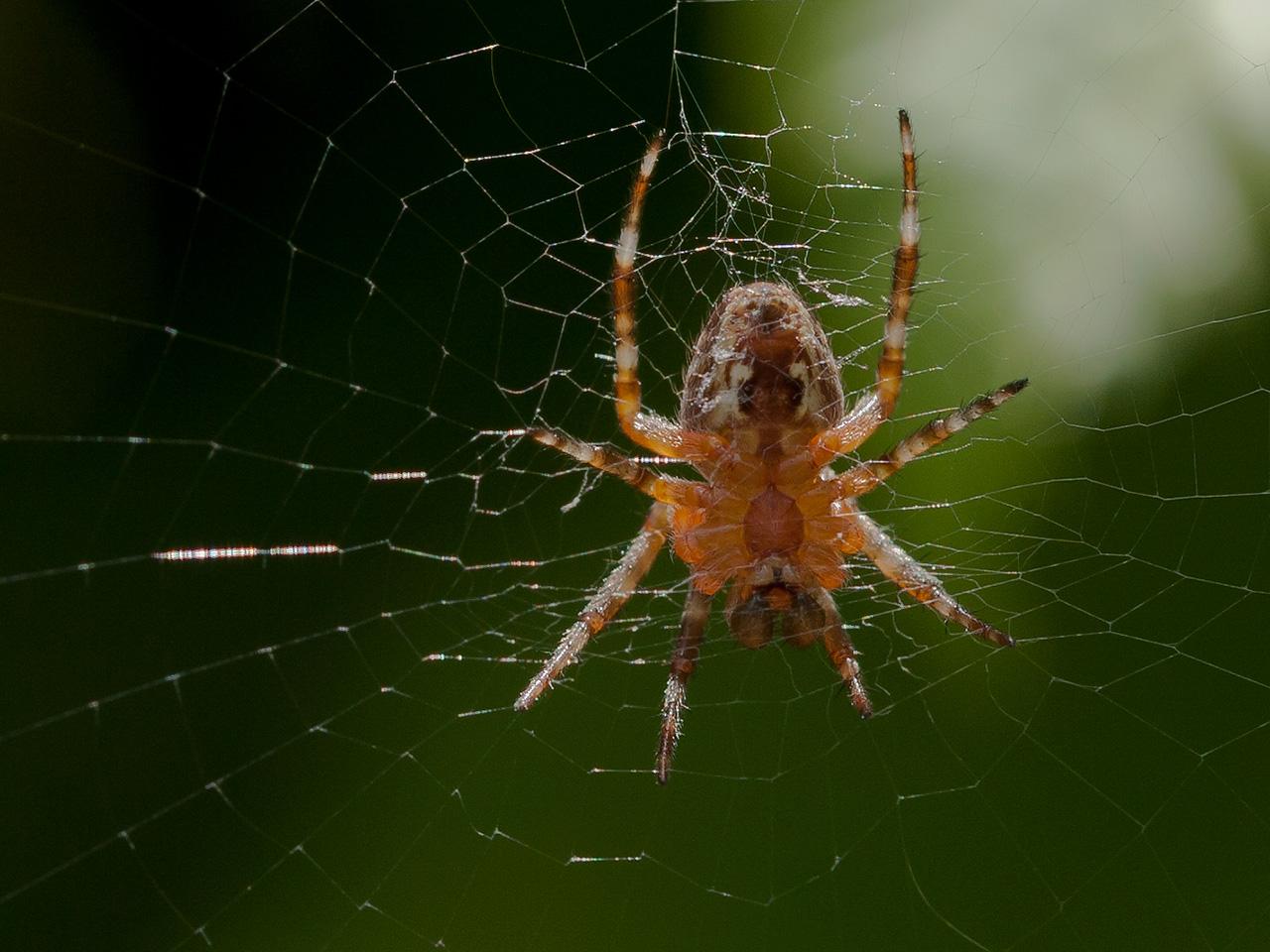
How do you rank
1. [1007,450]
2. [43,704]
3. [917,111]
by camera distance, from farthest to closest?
[43,704] → [917,111] → [1007,450]

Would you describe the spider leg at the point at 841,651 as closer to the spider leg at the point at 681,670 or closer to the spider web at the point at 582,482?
the spider web at the point at 582,482

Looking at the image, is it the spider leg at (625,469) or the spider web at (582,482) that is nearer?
the spider leg at (625,469)

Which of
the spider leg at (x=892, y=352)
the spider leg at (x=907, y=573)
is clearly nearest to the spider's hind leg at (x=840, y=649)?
the spider leg at (x=907, y=573)

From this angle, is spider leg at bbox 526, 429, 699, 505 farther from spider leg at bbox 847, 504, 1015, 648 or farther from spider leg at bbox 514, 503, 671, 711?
spider leg at bbox 847, 504, 1015, 648

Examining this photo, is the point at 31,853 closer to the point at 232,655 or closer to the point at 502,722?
the point at 232,655

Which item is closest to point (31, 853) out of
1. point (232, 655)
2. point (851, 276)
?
point (232, 655)

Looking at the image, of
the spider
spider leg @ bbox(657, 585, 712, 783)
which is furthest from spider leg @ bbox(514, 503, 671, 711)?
spider leg @ bbox(657, 585, 712, 783)

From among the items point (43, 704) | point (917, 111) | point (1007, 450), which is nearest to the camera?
point (1007, 450)
